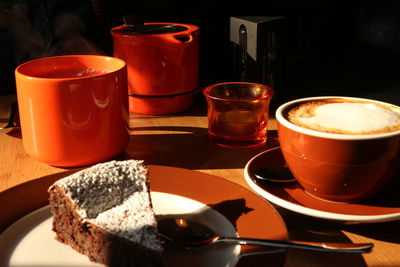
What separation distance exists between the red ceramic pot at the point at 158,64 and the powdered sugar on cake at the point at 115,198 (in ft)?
1.80

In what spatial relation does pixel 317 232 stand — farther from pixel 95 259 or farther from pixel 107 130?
pixel 107 130

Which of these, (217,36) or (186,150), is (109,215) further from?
(217,36)

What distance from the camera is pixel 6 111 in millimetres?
1181

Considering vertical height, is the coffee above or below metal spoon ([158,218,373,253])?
above

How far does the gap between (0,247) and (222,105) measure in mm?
561

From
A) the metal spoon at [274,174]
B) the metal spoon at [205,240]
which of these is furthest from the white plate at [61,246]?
the metal spoon at [274,174]

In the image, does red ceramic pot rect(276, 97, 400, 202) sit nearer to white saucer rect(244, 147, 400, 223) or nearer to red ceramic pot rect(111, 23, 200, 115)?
white saucer rect(244, 147, 400, 223)

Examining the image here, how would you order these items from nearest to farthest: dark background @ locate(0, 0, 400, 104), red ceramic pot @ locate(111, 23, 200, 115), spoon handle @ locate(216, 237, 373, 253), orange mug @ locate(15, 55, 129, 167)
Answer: spoon handle @ locate(216, 237, 373, 253) < orange mug @ locate(15, 55, 129, 167) < red ceramic pot @ locate(111, 23, 200, 115) < dark background @ locate(0, 0, 400, 104)

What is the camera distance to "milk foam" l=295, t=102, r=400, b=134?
1.98ft

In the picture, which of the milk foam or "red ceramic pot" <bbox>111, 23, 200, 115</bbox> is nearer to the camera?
the milk foam

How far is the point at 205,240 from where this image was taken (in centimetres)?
53

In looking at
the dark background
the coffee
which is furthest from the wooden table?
the dark background

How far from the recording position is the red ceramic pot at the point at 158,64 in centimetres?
109

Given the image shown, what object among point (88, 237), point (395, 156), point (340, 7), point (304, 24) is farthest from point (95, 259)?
point (340, 7)
